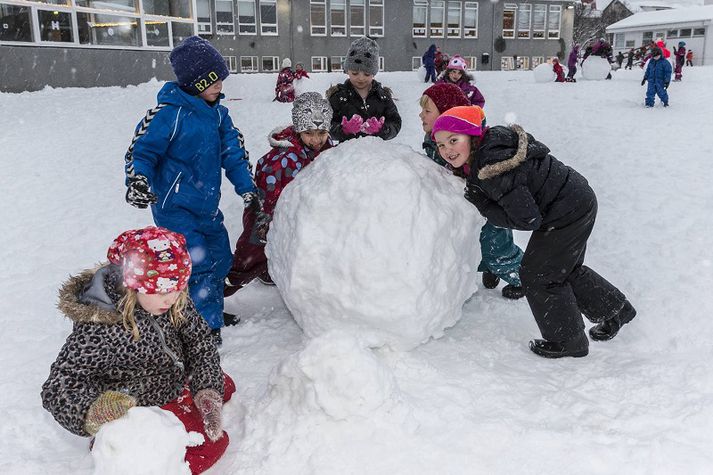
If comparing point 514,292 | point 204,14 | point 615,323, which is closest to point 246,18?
point 204,14

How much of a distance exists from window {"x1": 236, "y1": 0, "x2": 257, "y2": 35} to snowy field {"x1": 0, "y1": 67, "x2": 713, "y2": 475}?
2428 centimetres

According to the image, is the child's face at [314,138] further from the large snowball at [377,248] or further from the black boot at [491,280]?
the black boot at [491,280]

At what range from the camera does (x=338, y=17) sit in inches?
1189

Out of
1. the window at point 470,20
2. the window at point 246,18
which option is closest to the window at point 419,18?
the window at point 470,20

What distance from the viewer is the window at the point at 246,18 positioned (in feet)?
94.7

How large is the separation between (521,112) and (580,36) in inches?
1499

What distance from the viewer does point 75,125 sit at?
32.5 ft

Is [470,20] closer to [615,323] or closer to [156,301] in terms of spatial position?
[615,323]

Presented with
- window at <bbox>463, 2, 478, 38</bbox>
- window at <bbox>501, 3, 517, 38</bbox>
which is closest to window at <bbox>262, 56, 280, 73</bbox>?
window at <bbox>463, 2, 478, 38</bbox>

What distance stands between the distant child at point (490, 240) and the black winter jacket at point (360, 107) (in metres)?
0.62

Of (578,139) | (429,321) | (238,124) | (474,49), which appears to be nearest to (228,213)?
(429,321)

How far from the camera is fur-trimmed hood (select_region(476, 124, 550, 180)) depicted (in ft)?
9.62

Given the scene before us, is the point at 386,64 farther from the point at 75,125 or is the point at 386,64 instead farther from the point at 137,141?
the point at 137,141

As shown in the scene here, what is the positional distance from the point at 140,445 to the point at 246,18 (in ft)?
97.8
